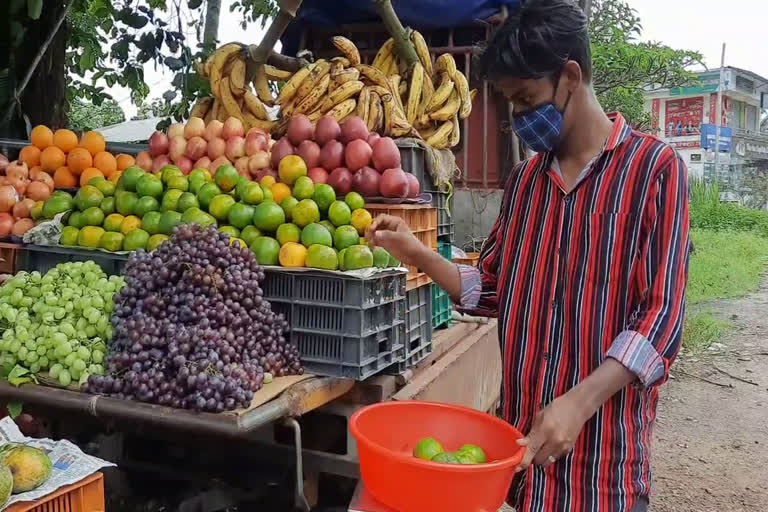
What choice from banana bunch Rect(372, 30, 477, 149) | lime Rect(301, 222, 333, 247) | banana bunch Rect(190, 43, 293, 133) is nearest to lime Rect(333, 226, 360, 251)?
lime Rect(301, 222, 333, 247)

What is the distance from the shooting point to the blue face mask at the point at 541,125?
1540 millimetres

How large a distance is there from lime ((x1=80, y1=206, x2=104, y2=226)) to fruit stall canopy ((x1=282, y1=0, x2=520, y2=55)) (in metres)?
3.14

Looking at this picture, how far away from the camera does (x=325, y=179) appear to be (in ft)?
9.44

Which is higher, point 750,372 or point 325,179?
point 325,179

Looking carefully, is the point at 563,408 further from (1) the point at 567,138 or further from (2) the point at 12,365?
(2) the point at 12,365

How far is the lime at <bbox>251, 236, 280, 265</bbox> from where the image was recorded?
238 cm

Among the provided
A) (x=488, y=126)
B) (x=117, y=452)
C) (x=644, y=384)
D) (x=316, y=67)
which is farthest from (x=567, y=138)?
(x=488, y=126)

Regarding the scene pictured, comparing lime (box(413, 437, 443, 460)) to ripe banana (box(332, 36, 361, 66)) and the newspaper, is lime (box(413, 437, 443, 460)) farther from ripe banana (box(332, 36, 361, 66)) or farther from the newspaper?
ripe banana (box(332, 36, 361, 66))

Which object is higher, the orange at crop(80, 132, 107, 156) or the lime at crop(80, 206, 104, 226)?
the orange at crop(80, 132, 107, 156)

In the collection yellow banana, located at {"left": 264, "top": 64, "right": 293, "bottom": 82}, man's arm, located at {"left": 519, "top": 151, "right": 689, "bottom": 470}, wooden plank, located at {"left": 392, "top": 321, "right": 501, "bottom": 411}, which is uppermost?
yellow banana, located at {"left": 264, "top": 64, "right": 293, "bottom": 82}

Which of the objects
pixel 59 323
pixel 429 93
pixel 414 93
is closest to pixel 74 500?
pixel 59 323

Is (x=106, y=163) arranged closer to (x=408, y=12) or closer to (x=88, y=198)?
(x=88, y=198)

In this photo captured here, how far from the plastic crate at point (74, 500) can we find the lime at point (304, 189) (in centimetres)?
130

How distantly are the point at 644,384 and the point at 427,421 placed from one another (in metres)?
0.57
